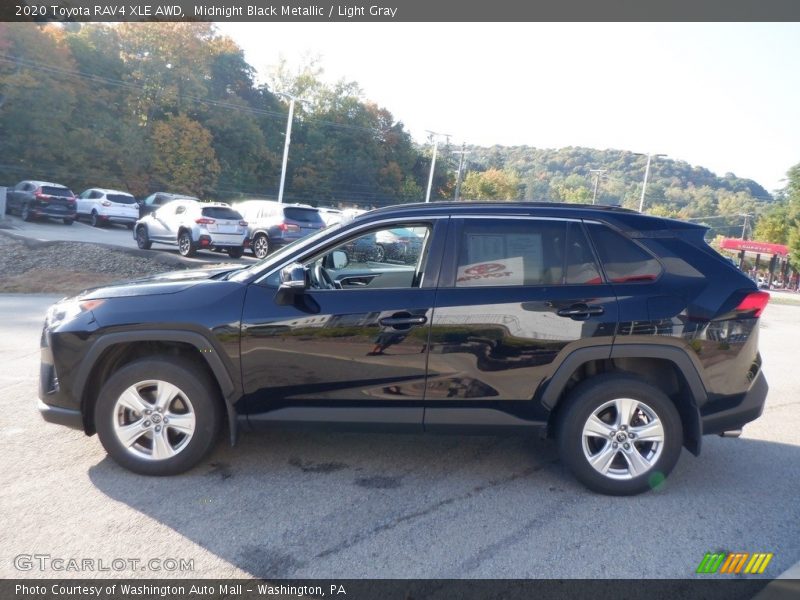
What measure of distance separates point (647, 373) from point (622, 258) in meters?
0.80

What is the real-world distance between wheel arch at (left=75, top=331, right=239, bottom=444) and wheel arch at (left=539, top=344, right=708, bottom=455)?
2023 millimetres

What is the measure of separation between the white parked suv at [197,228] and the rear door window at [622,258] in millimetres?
15716

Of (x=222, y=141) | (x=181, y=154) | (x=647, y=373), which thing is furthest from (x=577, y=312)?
(x=222, y=141)

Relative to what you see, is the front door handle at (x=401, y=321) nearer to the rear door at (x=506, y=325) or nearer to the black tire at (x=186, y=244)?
the rear door at (x=506, y=325)

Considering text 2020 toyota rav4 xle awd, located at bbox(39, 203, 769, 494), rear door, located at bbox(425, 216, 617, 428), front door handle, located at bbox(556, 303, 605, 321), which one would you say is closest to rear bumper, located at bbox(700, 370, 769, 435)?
text 2020 toyota rav4 xle awd, located at bbox(39, 203, 769, 494)

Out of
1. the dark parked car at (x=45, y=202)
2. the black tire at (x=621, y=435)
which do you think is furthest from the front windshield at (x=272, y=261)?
the dark parked car at (x=45, y=202)

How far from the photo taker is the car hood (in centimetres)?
444

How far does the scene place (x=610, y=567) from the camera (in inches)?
138

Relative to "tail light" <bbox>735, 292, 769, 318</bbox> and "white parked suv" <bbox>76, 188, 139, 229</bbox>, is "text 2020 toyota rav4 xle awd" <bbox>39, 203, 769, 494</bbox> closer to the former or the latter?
"tail light" <bbox>735, 292, 769, 318</bbox>

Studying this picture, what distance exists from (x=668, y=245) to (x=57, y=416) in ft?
13.7

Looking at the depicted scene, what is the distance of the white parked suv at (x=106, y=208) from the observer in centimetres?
3027

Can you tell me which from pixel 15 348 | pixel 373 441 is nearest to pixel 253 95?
pixel 15 348

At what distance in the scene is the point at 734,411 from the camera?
4.48m

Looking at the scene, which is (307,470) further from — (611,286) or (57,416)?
(611,286)
